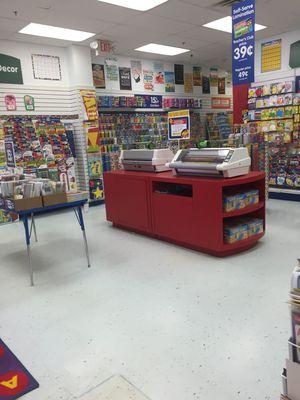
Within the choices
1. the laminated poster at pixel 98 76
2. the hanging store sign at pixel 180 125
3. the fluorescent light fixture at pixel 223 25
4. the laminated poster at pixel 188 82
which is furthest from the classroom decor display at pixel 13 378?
the laminated poster at pixel 188 82

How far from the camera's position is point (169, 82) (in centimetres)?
938

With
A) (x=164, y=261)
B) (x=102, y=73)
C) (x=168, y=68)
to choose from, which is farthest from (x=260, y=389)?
(x=168, y=68)

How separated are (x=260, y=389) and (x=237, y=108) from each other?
6.87m

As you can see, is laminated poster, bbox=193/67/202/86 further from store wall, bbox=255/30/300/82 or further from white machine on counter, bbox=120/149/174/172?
white machine on counter, bbox=120/149/174/172

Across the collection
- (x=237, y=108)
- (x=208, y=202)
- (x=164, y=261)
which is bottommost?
(x=164, y=261)

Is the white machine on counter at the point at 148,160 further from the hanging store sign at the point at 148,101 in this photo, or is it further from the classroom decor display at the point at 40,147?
the hanging store sign at the point at 148,101

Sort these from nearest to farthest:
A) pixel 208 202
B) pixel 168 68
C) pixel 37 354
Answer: pixel 37 354, pixel 208 202, pixel 168 68

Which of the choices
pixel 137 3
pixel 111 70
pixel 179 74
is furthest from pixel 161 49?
pixel 137 3

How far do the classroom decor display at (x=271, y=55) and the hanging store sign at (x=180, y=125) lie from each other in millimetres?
3085

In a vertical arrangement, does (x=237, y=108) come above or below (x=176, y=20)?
below

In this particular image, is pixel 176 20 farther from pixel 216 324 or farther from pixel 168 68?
pixel 216 324

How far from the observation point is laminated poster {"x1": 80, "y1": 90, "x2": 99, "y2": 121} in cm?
732

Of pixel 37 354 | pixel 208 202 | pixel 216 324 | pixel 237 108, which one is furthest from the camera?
pixel 237 108

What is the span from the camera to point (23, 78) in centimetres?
676
